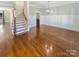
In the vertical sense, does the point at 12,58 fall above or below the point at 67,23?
below

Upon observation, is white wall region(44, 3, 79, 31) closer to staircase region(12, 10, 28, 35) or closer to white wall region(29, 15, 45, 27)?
white wall region(29, 15, 45, 27)

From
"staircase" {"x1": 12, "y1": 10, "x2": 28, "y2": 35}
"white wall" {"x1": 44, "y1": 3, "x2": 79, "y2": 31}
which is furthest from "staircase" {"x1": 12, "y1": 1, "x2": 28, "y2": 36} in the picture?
"white wall" {"x1": 44, "y1": 3, "x2": 79, "y2": 31}

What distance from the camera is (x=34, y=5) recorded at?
158cm

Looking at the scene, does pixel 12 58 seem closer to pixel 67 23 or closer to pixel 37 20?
pixel 37 20

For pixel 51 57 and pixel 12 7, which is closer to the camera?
pixel 12 7

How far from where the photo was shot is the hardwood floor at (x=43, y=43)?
61.1 inches

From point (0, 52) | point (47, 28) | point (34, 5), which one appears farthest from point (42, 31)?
point (0, 52)

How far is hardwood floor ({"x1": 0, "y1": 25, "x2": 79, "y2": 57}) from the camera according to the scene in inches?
61.1

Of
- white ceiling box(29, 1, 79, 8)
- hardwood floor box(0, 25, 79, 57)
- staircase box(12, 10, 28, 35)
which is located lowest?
hardwood floor box(0, 25, 79, 57)

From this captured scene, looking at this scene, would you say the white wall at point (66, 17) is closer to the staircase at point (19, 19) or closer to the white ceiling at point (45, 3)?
the white ceiling at point (45, 3)

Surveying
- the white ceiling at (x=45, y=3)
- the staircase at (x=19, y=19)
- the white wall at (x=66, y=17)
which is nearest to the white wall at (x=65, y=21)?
the white wall at (x=66, y=17)

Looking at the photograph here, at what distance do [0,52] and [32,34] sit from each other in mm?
471

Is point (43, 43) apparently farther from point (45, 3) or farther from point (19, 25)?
point (45, 3)

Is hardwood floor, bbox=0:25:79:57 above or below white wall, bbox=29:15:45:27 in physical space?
below
